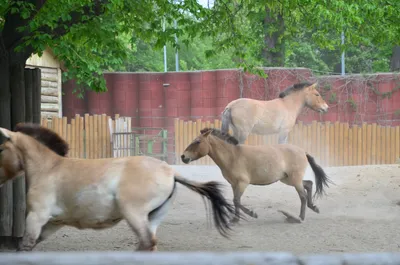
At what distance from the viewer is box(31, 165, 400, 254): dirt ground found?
325 inches

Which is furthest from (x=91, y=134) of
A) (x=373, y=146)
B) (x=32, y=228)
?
(x=32, y=228)

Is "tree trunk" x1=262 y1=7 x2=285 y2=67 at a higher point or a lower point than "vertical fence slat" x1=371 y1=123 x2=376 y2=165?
higher

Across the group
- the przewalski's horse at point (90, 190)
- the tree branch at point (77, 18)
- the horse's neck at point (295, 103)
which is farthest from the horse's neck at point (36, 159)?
the horse's neck at point (295, 103)

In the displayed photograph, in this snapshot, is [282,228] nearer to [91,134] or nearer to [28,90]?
[28,90]

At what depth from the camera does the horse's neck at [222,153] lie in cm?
1006

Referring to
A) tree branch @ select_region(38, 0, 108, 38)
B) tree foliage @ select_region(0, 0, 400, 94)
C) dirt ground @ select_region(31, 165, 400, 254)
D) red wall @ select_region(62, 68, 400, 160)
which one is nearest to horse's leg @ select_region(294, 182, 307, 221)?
dirt ground @ select_region(31, 165, 400, 254)

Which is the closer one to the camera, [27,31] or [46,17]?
[46,17]

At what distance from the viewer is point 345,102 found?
22.7 metres

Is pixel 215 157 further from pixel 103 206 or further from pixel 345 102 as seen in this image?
pixel 345 102

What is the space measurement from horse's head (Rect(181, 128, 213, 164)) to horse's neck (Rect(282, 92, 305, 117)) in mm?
4737

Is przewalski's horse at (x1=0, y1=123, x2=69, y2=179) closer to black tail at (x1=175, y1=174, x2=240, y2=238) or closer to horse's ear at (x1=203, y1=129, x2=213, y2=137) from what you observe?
black tail at (x1=175, y1=174, x2=240, y2=238)

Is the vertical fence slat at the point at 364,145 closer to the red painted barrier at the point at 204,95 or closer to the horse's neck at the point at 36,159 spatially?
the red painted barrier at the point at 204,95

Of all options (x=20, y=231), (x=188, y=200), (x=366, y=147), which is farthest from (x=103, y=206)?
(x=366, y=147)

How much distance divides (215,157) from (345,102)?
13.6 meters
